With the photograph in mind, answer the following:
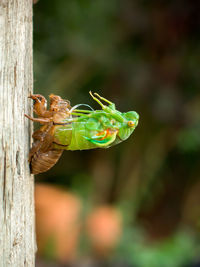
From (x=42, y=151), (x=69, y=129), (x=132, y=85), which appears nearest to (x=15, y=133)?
(x=42, y=151)

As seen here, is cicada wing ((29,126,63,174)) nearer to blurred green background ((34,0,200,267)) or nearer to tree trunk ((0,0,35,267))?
tree trunk ((0,0,35,267))

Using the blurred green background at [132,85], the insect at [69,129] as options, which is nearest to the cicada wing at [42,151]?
the insect at [69,129]

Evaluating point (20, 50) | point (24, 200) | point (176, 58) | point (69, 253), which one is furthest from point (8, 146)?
point (176, 58)

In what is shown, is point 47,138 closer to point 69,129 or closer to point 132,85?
point 69,129

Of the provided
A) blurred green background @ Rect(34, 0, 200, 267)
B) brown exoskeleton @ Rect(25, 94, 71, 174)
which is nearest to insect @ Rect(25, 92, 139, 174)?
brown exoskeleton @ Rect(25, 94, 71, 174)

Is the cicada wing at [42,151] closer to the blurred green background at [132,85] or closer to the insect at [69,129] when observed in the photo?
the insect at [69,129]
